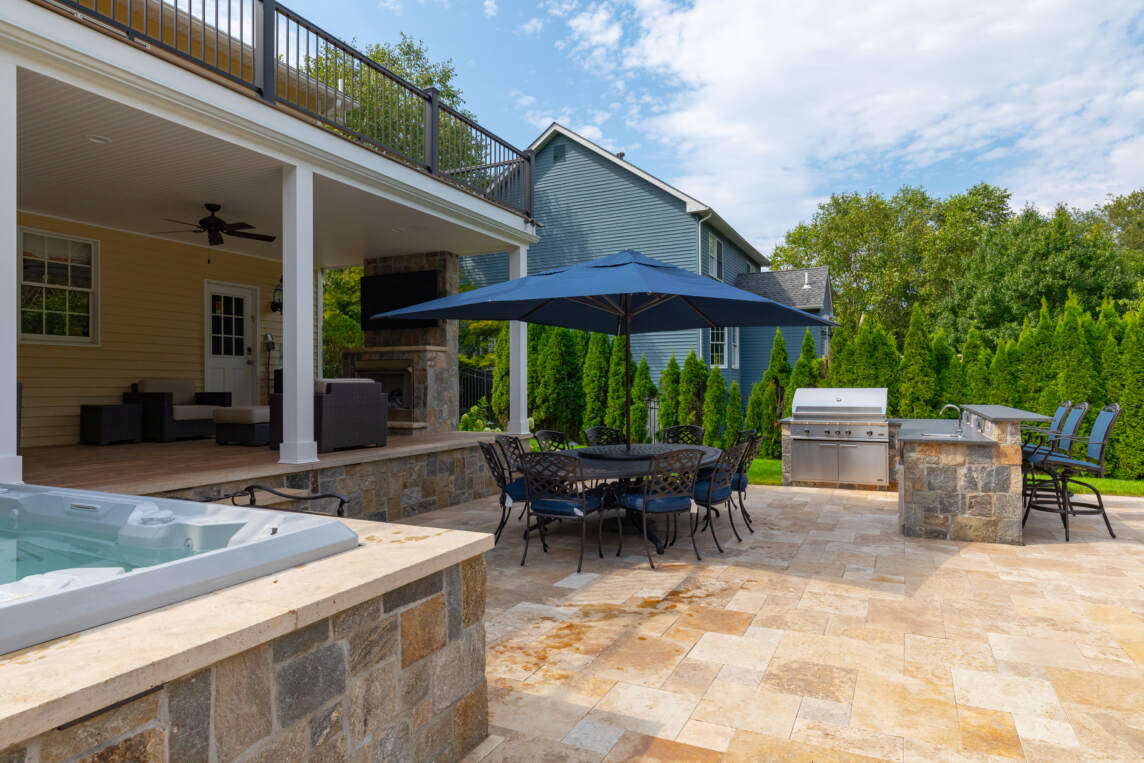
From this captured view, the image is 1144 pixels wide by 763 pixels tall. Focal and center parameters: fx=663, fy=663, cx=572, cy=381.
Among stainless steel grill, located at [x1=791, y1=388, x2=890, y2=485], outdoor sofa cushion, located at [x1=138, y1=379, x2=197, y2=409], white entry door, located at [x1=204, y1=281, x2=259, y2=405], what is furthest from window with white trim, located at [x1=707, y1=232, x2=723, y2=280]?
outdoor sofa cushion, located at [x1=138, y1=379, x2=197, y2=409]

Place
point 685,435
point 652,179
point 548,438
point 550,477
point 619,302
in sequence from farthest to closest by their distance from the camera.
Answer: point 652,179
point 685,435
point 548,438
point 619,302
point 550,477

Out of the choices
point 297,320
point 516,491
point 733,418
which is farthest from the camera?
point 733,418

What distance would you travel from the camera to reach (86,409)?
7.24 metres

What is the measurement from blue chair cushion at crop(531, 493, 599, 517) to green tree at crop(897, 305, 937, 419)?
6871 mm

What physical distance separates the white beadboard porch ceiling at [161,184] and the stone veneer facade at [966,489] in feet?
17.0

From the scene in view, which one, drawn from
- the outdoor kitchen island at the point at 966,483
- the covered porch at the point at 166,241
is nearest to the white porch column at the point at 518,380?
the covered porch at the point at 166,241

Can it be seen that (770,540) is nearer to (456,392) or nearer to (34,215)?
(456,392)

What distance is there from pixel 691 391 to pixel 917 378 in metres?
3.37

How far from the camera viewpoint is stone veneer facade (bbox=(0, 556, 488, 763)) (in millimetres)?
1181

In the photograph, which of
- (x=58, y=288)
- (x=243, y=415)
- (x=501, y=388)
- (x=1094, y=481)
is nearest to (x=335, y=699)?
(x=243, y=415)

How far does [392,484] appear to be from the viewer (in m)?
5.95

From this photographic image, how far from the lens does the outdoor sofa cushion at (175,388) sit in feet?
25.6

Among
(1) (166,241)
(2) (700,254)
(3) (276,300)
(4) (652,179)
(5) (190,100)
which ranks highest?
(4) (652,179)

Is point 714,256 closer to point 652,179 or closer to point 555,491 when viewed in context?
point 652,179
